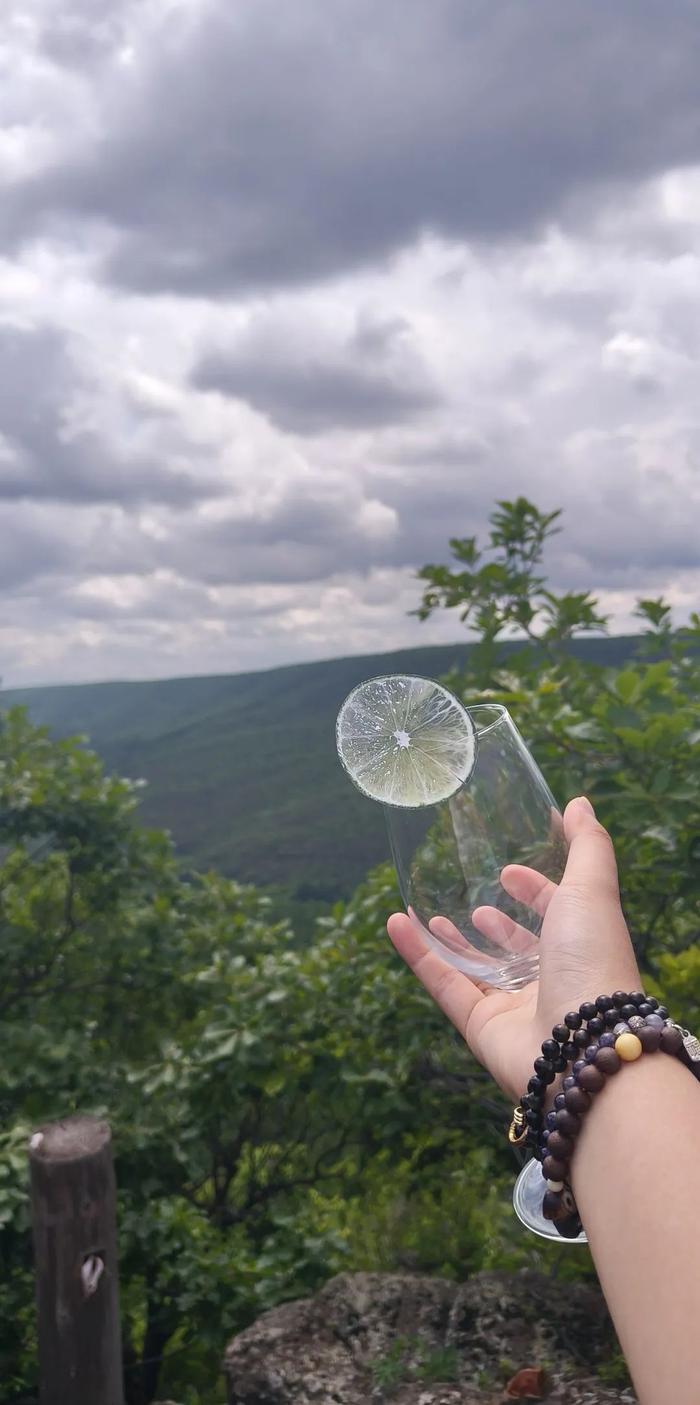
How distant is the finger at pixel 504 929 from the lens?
1954mm

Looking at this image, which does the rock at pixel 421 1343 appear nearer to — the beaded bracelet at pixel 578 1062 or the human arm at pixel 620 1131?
the human arm at pixel 620 1131

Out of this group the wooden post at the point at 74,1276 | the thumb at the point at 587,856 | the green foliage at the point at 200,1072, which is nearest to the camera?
the thumb at the point at 587,856

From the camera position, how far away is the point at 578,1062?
1.43 meters

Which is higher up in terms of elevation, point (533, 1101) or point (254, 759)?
point (533, 1101)

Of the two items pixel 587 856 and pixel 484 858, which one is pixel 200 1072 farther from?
pixel 587 856

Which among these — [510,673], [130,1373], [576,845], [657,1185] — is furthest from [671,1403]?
[130,1373]

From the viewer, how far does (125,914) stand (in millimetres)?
6277

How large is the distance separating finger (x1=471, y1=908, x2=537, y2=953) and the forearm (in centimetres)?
56

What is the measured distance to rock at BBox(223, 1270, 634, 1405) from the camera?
321 centimetres

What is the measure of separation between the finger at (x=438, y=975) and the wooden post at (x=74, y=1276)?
7.47 feet

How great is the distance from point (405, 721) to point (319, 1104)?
345cm

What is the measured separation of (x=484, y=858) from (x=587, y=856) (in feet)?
0.72

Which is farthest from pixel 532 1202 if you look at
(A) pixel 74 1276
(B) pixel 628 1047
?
(A) pixel 74 1276

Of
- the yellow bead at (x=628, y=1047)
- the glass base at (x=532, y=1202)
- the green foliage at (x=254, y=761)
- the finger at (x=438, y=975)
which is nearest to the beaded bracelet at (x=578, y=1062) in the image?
the yellow bead at (x=628, y=1047)
